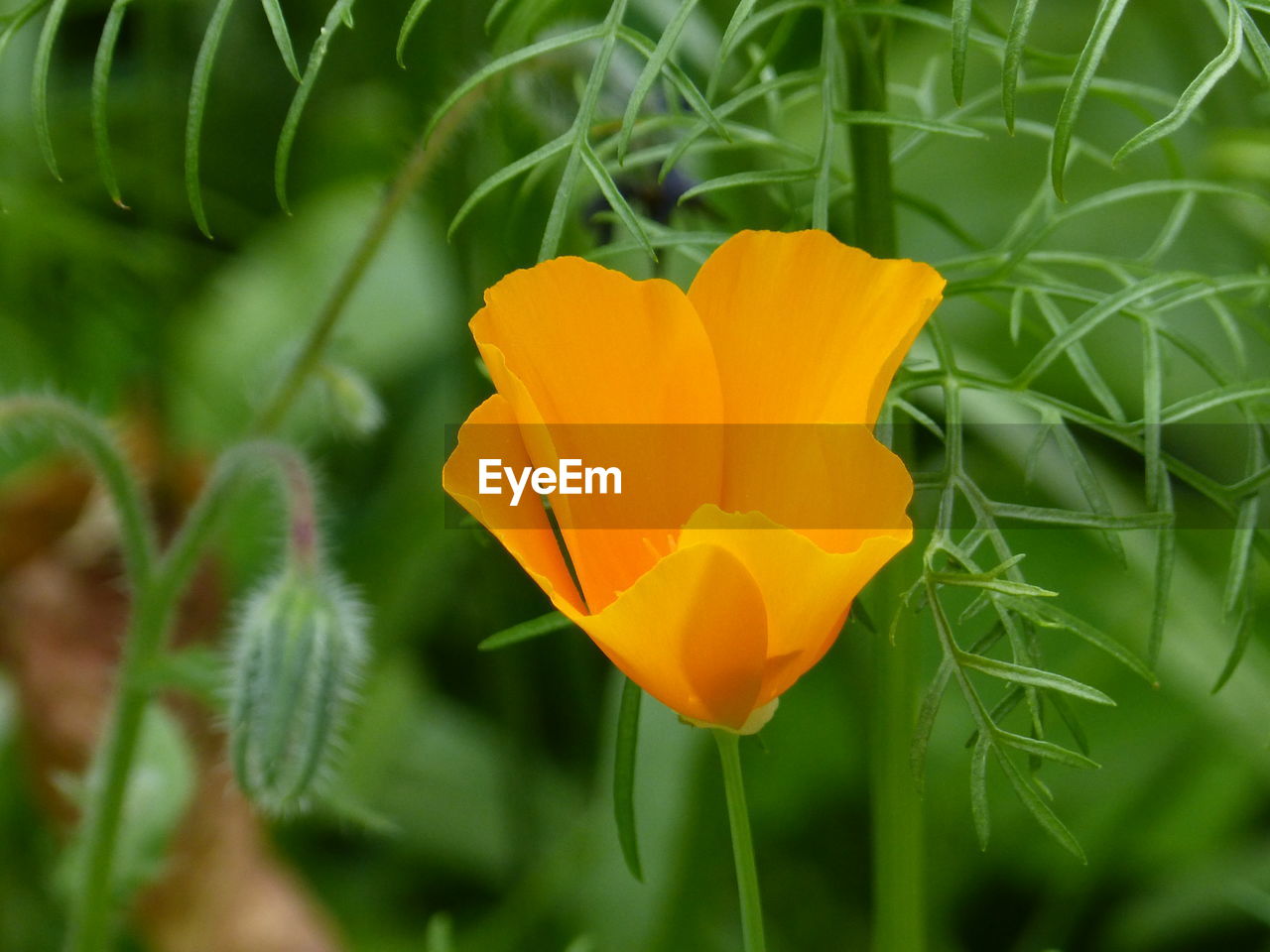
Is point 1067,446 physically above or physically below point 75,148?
above

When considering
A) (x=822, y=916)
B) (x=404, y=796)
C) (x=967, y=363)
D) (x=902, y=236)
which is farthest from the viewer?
(x=902, y=236)

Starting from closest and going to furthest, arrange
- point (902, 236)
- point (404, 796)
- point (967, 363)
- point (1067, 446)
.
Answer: point (1067, 446) < point (967, 363) < point (404, 796) < point (902, 236)

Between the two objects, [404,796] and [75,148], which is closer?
[404,796]

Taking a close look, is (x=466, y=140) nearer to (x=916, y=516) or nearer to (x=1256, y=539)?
(x=916, y=516)

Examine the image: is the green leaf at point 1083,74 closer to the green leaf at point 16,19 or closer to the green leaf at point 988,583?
the green leaf at point 988,583

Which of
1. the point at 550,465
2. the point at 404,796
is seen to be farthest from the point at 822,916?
the point at 550,465
